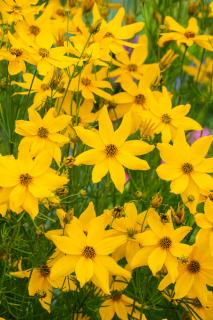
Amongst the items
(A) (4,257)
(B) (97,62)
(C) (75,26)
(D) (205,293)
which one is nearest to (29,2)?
(C) (75,26)

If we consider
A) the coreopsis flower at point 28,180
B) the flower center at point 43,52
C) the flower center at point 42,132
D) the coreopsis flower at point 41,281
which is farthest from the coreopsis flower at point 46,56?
the coreopsis flower at point 41,281

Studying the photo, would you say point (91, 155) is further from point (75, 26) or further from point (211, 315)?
point (75, 26)

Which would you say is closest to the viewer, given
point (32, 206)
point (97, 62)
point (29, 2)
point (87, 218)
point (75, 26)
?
point (32, 206)

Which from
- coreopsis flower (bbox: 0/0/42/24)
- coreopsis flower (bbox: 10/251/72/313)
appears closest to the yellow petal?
coreopsis flower (bbox: 10/251/72/313)

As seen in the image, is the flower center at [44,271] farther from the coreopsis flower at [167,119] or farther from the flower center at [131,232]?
the coreopsis flower at [167,119]

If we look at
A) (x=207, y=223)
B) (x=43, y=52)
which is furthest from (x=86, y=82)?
(x=207, y=223)

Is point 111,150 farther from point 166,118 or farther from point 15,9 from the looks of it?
point 15,9
